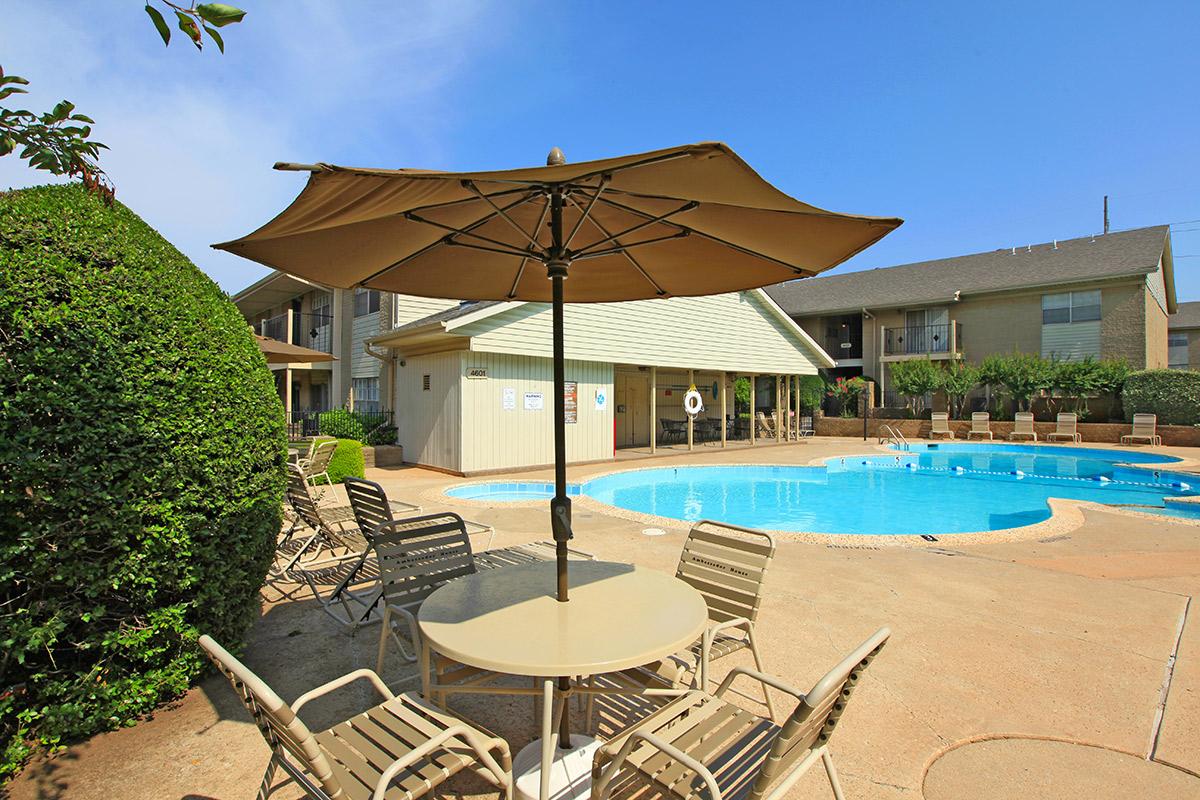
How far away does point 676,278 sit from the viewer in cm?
389

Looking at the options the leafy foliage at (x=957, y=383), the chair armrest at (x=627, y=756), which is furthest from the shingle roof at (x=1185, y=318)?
the chair armrest at (x=627, y=756)

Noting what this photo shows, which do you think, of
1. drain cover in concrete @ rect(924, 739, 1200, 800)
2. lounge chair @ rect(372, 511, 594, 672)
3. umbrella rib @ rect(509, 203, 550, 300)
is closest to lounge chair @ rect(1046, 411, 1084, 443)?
drain cover in concrete @ rect(924, 739, 1200, 800)

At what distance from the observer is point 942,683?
3.35m

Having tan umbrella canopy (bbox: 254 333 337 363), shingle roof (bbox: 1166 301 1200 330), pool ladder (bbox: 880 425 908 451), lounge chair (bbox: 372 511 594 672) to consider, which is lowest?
pool ladder (bbox: 880 425 908 451)

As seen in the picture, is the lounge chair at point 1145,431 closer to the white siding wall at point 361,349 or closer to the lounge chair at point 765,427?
the lounge chair at point 765,427

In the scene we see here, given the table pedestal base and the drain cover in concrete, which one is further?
the drain cover in concrete

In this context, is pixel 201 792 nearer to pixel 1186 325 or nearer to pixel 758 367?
pixel 758 367

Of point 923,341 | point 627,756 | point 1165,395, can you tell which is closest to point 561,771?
point 627,756

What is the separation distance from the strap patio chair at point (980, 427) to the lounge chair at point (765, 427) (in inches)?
278

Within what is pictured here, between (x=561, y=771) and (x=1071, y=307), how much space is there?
97.2ft

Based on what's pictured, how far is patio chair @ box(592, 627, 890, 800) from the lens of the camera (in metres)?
1.62

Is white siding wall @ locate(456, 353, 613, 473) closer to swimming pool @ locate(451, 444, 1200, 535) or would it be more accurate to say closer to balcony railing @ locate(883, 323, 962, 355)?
swimming pool @ locate(451, 444, 1200, 535)

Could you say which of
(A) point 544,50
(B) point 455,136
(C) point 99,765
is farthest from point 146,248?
(B) point 455,136

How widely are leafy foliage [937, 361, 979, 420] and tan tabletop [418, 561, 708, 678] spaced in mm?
24799
